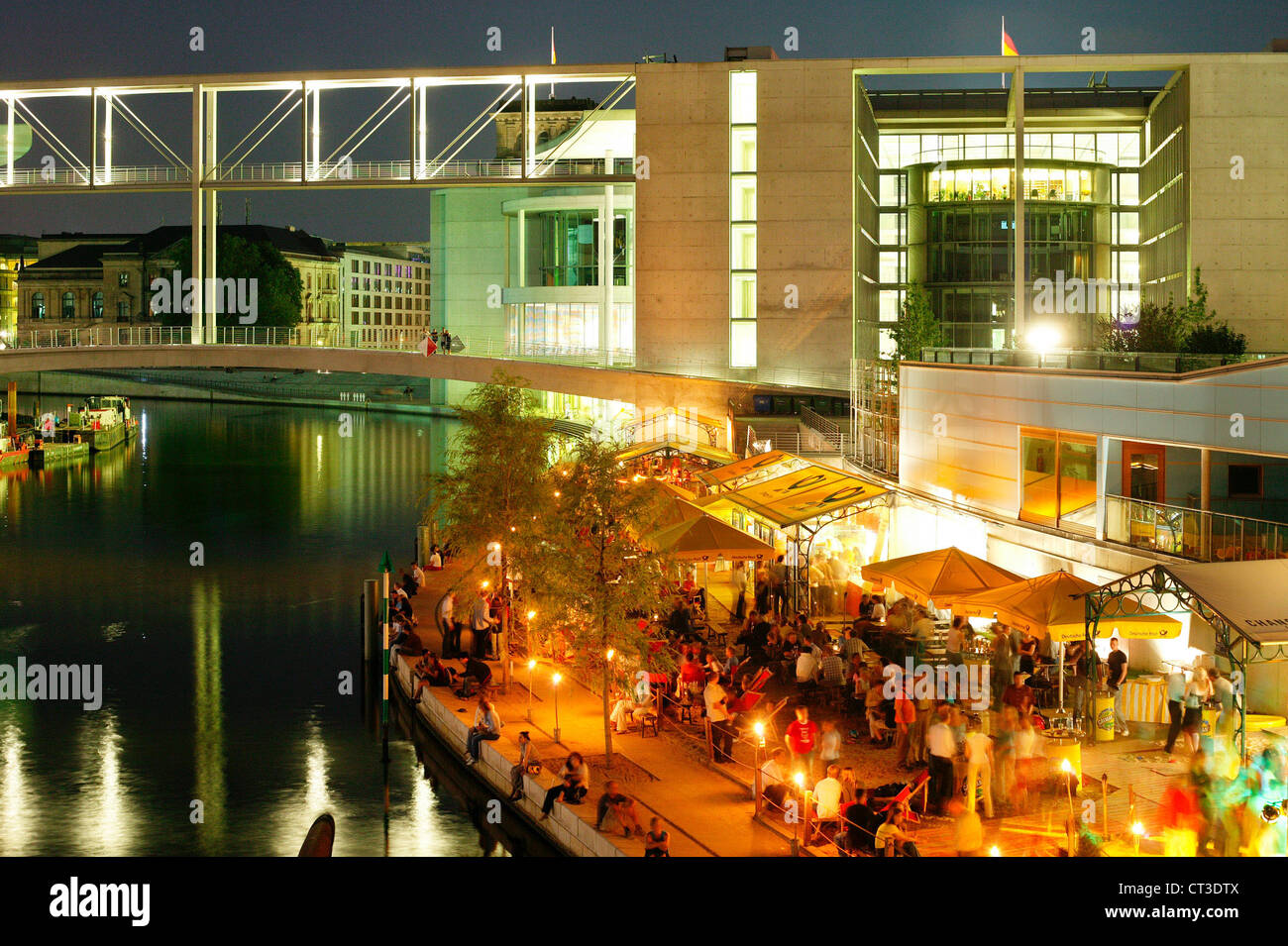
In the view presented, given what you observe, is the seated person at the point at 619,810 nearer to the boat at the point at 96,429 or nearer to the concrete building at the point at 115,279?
the boat at the point at 96,429

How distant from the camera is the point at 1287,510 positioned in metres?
19.8

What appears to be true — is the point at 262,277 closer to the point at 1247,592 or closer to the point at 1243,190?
the point at 1243,190

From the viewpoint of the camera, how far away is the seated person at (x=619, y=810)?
13594 millimetres

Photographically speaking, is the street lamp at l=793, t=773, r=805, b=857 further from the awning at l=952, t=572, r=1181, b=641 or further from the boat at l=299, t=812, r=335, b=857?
the boat at l=299, t=812, r=335, b=857

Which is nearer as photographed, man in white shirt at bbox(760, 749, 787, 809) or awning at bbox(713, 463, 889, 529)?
man in white shirt at bbox(760, 749, 787, 809)

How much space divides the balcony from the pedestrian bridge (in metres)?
25.7

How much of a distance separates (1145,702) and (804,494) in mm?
7573

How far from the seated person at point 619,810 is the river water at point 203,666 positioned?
338 cm

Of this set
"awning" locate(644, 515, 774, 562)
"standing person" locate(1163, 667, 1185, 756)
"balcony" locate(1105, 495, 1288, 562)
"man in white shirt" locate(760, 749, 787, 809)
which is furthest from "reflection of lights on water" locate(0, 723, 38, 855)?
"balcony" locate(1105, 495, 1288, 562)

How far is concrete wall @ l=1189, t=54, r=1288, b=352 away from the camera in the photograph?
45750 mm

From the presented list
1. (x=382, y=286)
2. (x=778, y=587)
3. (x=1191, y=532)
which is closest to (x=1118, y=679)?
(x=1191, y=532)

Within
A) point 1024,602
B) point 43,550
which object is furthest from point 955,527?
point 43,550
